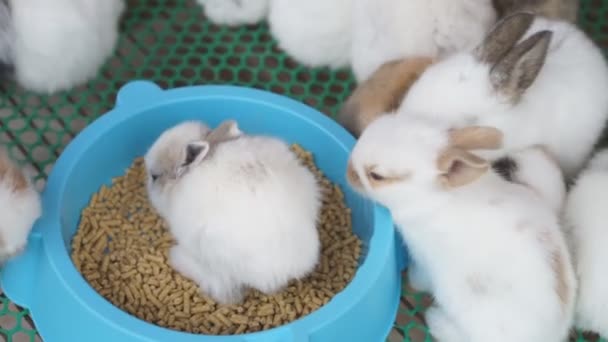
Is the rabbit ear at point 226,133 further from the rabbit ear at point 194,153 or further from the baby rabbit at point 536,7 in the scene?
the baby rabbit at point 536,7

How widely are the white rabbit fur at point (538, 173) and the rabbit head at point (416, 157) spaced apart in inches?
8.3

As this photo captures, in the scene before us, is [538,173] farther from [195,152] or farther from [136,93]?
[136,93]

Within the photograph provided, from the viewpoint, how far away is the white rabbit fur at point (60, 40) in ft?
6.66

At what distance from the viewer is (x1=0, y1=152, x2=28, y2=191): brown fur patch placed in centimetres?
173

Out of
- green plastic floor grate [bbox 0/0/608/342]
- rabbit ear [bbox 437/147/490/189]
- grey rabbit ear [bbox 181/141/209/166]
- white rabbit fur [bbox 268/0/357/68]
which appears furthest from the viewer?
green plastic floor grate [bbox 0/0/608/342]

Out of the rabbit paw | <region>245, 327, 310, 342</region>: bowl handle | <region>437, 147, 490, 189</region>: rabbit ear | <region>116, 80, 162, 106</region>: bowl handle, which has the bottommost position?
the rabbit paw

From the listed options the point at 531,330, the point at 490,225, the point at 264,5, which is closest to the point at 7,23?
the point at 264,5

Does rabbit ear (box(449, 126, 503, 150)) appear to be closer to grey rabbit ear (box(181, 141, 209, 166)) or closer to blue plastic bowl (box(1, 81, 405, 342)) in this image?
blue plastic bowl (box(1, 81, 405, 342))

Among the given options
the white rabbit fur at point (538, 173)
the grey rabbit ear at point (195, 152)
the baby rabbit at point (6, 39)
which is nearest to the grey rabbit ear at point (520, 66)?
the white rabbit fur at point (538, 173)

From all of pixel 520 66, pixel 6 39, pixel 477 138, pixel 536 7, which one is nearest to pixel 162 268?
pixel 6 39

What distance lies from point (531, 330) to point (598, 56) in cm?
72

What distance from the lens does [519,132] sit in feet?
6.32

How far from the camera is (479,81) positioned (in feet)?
6.05

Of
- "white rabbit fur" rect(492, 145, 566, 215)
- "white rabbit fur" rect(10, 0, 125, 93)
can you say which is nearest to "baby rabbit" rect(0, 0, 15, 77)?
"white rabbit fur" rect(10, 0, 125, 93)
